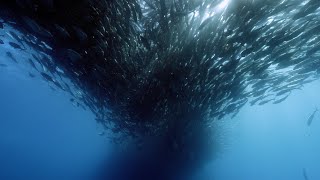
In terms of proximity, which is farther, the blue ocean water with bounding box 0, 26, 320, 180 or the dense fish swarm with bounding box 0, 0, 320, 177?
the blue ocean water with bounding box 0, 26, 320, 180

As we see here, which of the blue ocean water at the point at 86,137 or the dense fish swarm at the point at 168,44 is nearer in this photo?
the dense fish swarm at the point at 168,44

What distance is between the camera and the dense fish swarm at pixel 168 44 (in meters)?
6.50

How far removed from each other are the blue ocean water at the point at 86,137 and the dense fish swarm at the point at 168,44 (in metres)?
8.62

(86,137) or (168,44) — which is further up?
(86,137)

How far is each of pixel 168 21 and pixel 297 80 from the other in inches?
246

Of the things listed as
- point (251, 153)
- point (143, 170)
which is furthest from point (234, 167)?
point (143, 170)

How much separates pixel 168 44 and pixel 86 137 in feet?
232

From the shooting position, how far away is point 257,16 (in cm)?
666

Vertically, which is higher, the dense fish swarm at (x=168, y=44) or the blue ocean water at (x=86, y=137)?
the blue ocean water at (x=86, y=137)

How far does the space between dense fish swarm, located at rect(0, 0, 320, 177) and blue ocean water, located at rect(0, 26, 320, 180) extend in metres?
8.62

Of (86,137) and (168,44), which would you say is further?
(86,137)

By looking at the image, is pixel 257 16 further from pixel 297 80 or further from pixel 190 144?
pixel 190 144

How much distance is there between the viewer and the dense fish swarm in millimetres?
6504

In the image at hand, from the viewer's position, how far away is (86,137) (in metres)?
74.1
